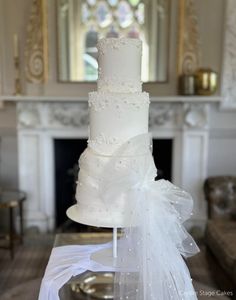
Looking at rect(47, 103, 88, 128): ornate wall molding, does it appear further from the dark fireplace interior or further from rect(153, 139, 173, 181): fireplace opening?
rect(153, 139, 173, 181): fireplace opening

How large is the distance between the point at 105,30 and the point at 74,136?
0.93 m

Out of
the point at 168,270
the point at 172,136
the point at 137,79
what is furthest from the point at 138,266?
the point at 172,136

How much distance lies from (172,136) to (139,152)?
6.33 ft

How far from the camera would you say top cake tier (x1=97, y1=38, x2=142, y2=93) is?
54.6 inches

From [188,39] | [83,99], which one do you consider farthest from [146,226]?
[188,39]

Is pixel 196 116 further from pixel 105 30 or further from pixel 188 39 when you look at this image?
pixel 105 30

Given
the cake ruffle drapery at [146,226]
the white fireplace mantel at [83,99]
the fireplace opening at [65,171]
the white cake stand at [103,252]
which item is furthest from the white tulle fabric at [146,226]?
the fireplace opening at [65,171]

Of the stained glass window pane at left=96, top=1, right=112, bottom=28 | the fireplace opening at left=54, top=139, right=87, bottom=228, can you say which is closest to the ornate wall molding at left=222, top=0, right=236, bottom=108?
the stained glass window pane at left=96, top=1, right=112, bottom=28

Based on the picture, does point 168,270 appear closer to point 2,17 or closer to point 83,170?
point 83,170

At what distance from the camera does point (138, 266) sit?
1.36 m

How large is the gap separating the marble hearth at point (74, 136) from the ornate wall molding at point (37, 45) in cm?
23

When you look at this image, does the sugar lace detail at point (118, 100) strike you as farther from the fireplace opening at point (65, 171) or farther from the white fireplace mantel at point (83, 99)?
the fireplace opening at point (65, 171)

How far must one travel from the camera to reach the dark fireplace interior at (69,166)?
345cm

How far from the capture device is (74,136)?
129 inches
